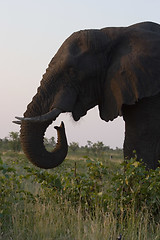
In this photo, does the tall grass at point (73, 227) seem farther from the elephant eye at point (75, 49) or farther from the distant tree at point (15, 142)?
the distant tree at point (15, 142)

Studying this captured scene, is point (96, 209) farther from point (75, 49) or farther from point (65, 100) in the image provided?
point (75, 49)

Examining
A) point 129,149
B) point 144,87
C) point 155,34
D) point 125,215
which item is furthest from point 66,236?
point 155,34

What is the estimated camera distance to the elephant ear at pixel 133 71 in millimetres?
5582

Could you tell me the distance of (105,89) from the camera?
588 centimetres

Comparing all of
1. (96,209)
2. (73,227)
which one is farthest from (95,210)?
(73,227)

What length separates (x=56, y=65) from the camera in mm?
5762

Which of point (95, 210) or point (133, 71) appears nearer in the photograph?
point (95, 210)

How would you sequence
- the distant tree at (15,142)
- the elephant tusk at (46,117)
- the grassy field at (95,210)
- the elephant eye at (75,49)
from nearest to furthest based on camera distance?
the grassy field at (95,210)
the elephant tusk at (46,117)
the elephant eye at (75,49)
the distant tree at (15,142)

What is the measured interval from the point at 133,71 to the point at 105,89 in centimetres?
56

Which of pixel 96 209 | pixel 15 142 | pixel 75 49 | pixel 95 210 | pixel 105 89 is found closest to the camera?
pixel 96 209

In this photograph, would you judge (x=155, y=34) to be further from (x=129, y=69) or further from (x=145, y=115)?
(x=145, y=115)

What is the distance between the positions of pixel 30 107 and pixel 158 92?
198 centimetres

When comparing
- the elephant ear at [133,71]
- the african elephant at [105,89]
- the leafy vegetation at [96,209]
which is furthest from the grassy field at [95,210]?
the elephant ear at [133,71]

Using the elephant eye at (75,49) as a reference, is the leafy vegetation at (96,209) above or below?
below
